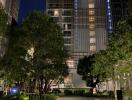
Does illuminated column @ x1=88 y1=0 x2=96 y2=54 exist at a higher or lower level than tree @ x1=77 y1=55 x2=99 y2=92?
higher

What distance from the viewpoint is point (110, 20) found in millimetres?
125938

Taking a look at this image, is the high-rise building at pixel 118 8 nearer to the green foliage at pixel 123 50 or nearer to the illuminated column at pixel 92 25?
A: the illuminated column at pixel 92 25

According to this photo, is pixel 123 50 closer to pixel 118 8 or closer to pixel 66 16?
pixel 66 16

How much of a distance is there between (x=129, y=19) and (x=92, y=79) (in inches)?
2152

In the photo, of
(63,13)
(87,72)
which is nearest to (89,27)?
(63,13)

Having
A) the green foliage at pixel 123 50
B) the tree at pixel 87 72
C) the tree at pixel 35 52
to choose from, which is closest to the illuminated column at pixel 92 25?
the tree at pixel 87 72

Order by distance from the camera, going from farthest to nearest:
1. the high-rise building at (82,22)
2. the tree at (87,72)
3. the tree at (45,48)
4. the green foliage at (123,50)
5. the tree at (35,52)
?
the high-rise building at (82,22)
the tree at (87,72)
the tree at (45,48)
the tree at (35,52)
the green foliage at (123,50)

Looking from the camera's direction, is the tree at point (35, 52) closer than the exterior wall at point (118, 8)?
Yes

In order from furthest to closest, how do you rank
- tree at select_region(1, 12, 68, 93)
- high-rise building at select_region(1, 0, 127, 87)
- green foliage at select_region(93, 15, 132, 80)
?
high-rise building at select_region(1, 0, 127, 87) < tree at select_region(1, 12, 68, 93) < green foliage at select_region(93, 15, 132, 80)

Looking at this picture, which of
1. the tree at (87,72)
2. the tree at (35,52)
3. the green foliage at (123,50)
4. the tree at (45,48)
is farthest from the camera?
the tree at (87,72)

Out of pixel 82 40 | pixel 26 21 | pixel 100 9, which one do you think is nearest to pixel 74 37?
pixel 82 40

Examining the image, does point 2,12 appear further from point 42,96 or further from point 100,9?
point 100,9

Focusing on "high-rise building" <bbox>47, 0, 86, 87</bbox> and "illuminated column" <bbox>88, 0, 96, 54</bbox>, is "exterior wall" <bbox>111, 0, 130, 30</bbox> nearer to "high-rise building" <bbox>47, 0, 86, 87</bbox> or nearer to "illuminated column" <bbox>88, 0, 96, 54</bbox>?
"illuminated column" <bbox>88, 0, 96, 54</bbox>

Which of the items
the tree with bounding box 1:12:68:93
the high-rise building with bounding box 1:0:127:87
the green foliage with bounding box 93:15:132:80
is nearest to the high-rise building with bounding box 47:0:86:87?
the high-rise building with bounding box 1:0:127:87
